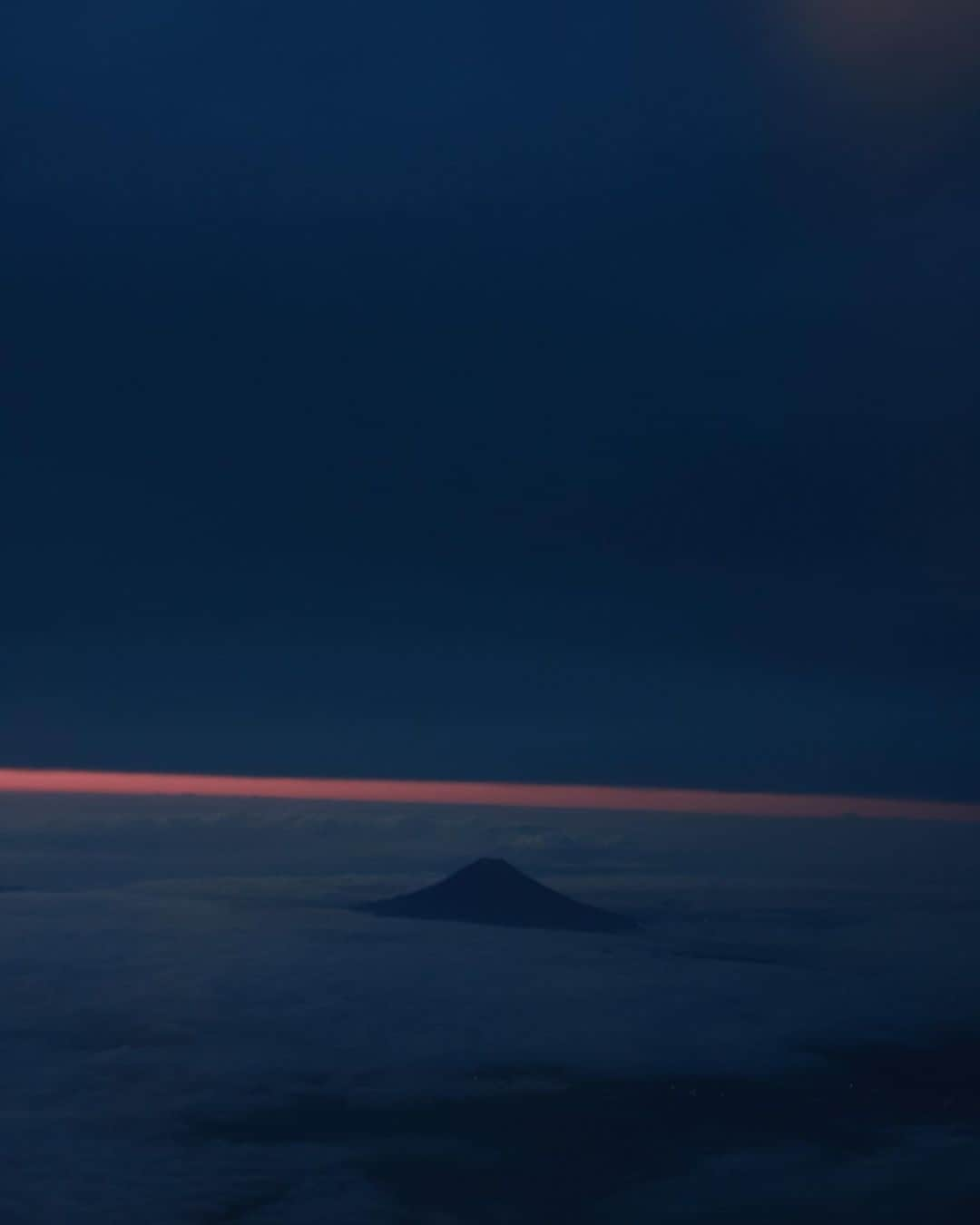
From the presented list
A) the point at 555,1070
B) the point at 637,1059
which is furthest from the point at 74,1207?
the point at 637,1059

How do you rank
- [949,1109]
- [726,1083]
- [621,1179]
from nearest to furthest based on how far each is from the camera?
[621,1179]
[949,1109]
[726,1083]

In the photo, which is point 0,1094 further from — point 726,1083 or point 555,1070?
point 726,1083

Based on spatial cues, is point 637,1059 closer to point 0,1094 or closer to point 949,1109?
point 949,1109

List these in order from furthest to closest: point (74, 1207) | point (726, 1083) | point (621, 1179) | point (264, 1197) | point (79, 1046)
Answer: point (79, 1046) < point (726, 1083) < point (621, 1179) < point (264, 1197) < point (74, 1207)

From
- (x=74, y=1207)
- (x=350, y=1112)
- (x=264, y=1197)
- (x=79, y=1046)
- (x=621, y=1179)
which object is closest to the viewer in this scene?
(x=74, y=1207)

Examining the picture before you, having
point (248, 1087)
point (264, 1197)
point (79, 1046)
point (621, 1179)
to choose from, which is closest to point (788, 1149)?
point (621, 1179)

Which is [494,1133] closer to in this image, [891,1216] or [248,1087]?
[248,1087]

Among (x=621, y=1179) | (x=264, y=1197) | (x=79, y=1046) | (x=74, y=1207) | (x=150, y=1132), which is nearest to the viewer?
(x=74, y=1207)

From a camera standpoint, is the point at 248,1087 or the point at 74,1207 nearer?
the point at 74,1207
